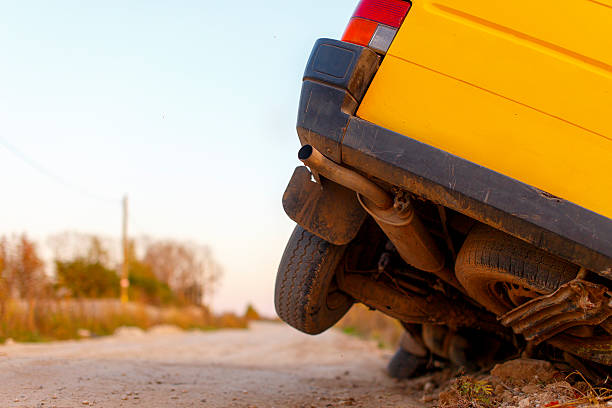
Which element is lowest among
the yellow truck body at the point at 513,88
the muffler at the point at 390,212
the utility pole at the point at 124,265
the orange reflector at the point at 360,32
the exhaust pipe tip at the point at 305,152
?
the utility pole at the point at 124,265

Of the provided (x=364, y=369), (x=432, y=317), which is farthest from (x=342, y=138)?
(x=364, y=369)

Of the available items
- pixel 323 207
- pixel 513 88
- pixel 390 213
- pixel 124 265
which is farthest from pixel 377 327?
pixel 124 265

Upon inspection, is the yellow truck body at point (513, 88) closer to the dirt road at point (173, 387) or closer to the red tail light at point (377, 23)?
the red tail light at point (377, 23)

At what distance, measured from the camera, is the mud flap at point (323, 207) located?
8.24 ft

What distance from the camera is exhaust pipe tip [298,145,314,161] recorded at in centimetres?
216

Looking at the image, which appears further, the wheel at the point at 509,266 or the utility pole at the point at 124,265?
the utility pole at the point at 124,265

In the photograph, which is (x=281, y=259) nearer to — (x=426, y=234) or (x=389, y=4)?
(x=426, y=234)

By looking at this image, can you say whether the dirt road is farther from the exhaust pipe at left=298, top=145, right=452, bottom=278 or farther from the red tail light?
the red tail light

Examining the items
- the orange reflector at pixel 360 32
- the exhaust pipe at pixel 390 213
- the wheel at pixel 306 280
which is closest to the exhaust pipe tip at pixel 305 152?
the exhaust pipe at pixel 390 213

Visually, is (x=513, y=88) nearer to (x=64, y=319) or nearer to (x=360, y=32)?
(x=360, y=32)

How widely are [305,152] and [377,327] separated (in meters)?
11.4

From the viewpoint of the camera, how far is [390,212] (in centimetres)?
237

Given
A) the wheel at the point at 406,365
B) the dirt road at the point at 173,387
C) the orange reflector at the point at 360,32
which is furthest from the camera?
the wheel at the point at 406,365

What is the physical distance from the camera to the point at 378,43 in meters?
2.20
